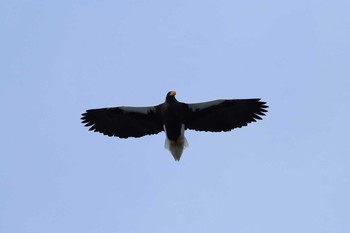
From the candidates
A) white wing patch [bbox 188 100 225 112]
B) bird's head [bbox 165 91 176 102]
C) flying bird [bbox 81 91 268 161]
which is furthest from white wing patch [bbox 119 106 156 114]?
white wing patch [bbox 188 100 225 112]

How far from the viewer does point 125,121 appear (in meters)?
26.5

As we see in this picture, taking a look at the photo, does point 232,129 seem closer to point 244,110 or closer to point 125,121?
point 244,110

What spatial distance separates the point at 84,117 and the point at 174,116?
320 cm

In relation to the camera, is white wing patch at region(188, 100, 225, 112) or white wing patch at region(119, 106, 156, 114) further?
white wing patch at region(119, 106, 156, 114)

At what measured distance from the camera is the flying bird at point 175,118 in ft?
83.9

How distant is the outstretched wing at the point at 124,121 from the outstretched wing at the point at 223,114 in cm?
103

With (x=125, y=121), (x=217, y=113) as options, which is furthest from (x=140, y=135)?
(x=217, y=113)

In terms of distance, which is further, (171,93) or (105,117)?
(105,117)

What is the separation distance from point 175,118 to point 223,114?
1643mm

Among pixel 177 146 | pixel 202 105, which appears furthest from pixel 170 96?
pixel 177 146

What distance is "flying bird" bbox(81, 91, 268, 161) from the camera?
25562 mm

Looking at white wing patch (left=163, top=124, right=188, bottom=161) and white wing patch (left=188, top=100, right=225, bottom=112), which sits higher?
white wing patch (left=188, top=100, right=225, bottom=112)

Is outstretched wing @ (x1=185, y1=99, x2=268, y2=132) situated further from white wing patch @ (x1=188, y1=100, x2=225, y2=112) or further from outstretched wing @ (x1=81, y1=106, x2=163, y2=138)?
outstretched wing @ (x1=81, y1=106, x2=163, y2=138)

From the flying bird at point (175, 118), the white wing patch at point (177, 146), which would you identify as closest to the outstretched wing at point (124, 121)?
the flying bird at point (175, 118)
